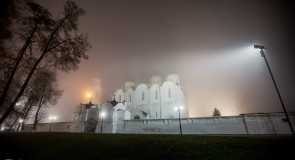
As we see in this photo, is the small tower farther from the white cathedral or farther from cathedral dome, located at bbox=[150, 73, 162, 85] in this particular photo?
cathedral dome, located at bbox=[150, 73, 162, 85]

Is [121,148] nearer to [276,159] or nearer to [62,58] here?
[276,159]

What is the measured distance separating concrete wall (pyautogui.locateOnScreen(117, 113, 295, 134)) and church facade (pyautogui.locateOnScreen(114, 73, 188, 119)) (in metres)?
12.4

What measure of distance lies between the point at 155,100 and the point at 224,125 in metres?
23.5

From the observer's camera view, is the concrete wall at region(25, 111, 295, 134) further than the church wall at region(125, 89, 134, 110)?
No

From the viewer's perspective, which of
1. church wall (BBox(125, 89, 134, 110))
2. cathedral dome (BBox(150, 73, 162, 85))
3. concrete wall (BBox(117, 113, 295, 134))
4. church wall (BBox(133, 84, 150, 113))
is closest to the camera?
concrete wall (BBox(117, 113, 295, 134))

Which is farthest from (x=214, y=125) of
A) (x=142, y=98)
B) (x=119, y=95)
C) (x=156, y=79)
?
(x=119, y=95)

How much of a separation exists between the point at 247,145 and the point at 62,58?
15.3 meters

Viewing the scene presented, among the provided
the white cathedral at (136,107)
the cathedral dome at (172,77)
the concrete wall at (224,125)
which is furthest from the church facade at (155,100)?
the concrete wall at (224,125)

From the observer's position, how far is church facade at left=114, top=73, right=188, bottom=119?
37175mm

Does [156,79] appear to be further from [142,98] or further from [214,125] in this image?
[214,125]

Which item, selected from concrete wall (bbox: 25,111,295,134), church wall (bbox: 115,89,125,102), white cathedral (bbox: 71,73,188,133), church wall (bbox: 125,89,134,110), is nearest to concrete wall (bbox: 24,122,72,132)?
→ white cathedral (bbox: 71,73,188,133)

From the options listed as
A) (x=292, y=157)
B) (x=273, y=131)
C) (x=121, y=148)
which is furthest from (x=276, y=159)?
(x=273, y=131)

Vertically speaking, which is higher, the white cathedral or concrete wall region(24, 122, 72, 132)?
the white cathedral

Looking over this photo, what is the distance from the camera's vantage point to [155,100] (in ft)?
135
